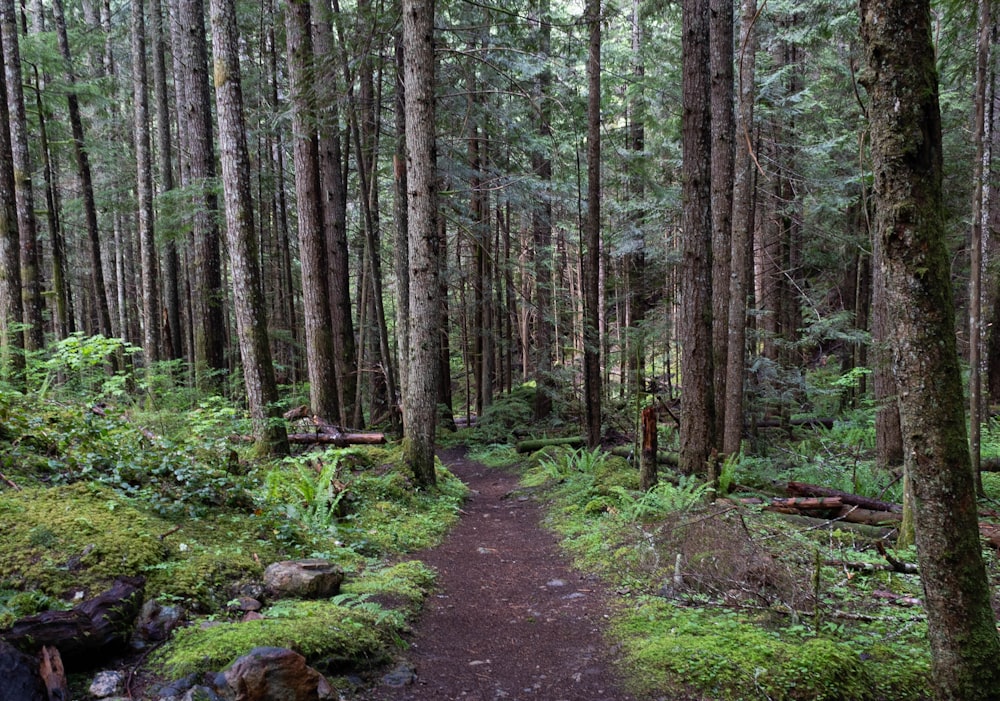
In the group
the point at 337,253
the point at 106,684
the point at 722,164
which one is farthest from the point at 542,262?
the point at 106,684

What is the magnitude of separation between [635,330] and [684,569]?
935 cm

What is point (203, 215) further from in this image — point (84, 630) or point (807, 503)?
point (807, 503)

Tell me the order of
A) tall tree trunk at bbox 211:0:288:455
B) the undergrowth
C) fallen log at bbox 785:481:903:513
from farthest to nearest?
tall tree trunk at bbox 211:0:288:455 < fallen log at bbox 785:481:903:513 < the undergrowth

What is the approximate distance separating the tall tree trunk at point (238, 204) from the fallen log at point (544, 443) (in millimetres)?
8452

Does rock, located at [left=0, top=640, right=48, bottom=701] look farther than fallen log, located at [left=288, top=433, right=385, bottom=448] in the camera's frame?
No

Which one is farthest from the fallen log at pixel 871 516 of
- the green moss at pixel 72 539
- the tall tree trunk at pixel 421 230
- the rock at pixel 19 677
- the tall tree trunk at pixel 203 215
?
the tall tree trunk at pixel 203 215

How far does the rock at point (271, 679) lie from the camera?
298 centimetres

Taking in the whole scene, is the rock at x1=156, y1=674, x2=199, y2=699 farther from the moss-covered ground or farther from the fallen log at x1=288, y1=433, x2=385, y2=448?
the fallen log at x1=288, y1=433, x2=385, y2=448

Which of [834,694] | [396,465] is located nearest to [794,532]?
[834,694]

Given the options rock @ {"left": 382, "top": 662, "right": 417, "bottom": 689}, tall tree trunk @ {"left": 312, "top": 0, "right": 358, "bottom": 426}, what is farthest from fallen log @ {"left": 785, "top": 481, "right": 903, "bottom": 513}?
tall tree trunk @ {"left": 312, "top": 0, "right": 358, "bottom": 426}

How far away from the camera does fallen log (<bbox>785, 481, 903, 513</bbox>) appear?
7.33 meters

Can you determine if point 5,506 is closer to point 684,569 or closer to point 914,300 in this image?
point 684,569

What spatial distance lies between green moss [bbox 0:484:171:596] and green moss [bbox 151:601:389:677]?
775mm

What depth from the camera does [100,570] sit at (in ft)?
12.8
